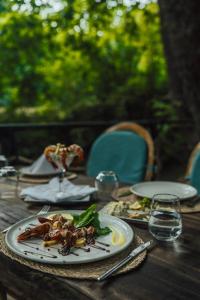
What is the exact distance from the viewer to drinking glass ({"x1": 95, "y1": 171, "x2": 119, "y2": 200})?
143cm

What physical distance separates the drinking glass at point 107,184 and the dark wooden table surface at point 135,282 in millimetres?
517

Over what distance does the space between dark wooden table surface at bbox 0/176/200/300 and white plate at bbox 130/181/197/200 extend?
0.45 metres

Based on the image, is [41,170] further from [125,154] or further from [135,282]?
[135,282]

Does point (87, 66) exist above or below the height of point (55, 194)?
above

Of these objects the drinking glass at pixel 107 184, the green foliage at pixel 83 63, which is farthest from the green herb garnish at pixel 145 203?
the green foliage at pixel 83 63

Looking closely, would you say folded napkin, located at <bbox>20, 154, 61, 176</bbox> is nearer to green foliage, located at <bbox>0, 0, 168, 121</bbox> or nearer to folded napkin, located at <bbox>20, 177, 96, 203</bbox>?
folded napkin, located at <bbox>20, 177, 96, 203</bbox>

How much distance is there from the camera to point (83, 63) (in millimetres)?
7320

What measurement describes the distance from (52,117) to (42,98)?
71.5 inches

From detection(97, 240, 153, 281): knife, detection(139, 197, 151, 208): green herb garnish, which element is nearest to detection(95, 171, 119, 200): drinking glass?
detection(139, 197, 151, 208): green herb garnish

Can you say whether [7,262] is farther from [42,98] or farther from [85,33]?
[42,98]

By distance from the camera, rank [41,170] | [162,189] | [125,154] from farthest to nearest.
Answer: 1. [125,154]
2. [41,170]
3. [162,189]

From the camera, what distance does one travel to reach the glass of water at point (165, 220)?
96 centimetres

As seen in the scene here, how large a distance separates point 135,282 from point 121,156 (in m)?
1.46

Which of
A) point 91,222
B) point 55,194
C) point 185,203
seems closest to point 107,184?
point 55,194
